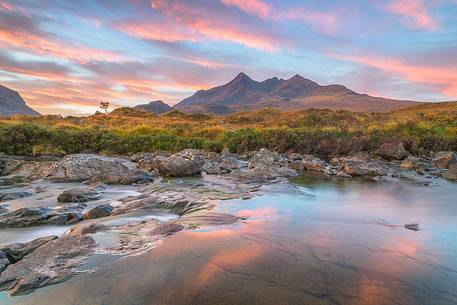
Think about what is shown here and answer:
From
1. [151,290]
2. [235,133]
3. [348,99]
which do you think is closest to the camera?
[151,290]

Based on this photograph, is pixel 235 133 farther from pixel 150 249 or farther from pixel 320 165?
pixel 150 249

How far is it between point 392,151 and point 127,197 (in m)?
16.5

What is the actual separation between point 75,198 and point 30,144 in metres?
15.9

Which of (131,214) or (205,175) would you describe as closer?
(131,214)

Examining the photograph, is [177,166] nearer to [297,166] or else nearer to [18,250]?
[297,166]

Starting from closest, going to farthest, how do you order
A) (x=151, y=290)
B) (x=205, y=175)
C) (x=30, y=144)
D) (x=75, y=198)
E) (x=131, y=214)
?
1. (x=151, y=290)
2. (x=131, y=214)
3. (x=75, y=198)
4. (x=205, y=175)
5. (x=30, y=144)

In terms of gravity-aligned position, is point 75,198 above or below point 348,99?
below

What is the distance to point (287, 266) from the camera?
220 inches

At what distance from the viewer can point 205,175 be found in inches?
639

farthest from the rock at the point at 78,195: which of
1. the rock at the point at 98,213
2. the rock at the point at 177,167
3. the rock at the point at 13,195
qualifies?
the rock at the point at 177,167

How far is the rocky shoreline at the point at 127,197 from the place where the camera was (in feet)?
18.6

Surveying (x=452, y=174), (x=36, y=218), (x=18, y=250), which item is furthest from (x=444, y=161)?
(x=18, y=250)

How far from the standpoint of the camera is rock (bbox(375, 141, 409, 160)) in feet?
71.3

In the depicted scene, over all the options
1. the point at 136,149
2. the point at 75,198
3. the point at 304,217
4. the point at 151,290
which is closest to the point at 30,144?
the point at 136,149
